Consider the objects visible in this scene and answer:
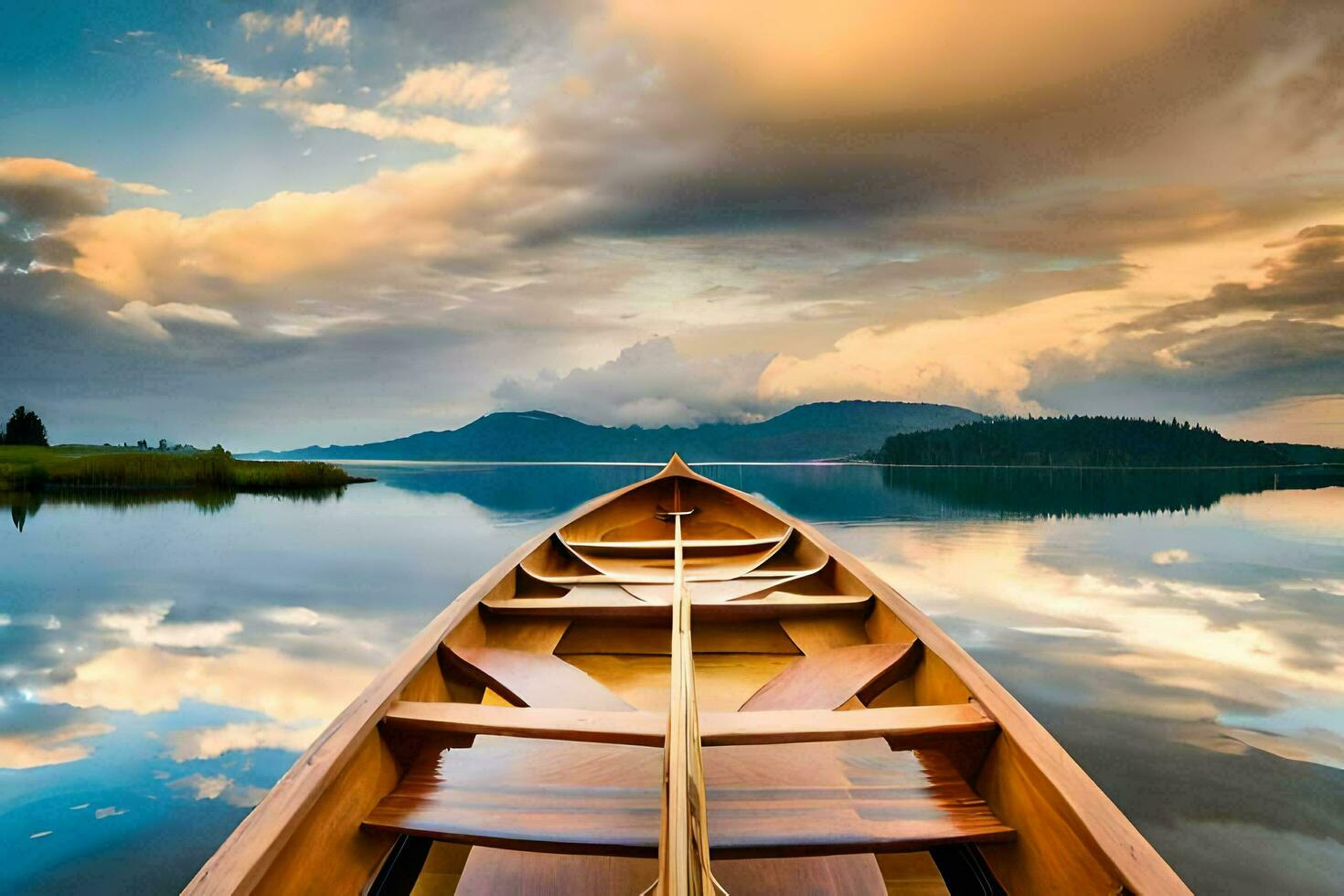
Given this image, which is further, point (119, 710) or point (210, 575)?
point (210, 575)

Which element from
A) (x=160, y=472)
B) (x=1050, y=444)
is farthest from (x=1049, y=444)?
(x=160, y=472)

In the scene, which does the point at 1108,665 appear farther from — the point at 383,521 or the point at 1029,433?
the point at 1029,433

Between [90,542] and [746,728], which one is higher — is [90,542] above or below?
below

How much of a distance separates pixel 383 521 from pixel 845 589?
78.1ft

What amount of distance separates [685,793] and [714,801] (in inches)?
28.2

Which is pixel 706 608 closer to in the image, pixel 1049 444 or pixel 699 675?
pixel 699 675

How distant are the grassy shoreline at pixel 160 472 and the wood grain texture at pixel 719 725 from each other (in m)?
34.4

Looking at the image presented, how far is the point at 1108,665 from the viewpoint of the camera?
7043 mm

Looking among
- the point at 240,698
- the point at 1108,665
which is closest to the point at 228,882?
the point at 240,698

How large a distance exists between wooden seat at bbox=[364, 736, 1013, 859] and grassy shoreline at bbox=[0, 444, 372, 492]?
34464mm

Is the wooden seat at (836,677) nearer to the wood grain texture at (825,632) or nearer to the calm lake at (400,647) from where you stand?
the wood grain texture at (825,632)

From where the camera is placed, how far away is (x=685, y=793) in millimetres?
1336

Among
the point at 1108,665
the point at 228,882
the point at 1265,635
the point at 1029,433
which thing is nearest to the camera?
the point at 228,882

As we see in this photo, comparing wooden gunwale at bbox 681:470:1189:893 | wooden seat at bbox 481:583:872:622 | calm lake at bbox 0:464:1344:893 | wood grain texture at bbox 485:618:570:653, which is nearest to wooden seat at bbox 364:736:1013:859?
wooden gunwale at bbox 681:470:1189:893
